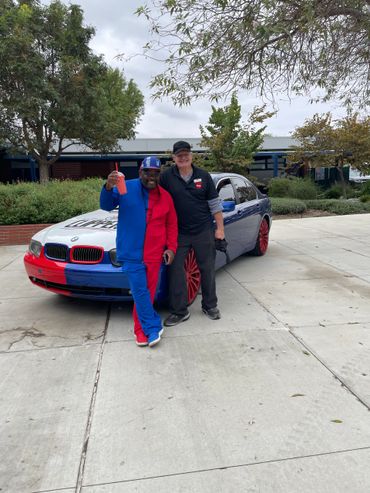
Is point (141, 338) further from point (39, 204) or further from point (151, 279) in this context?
point (39, 204)

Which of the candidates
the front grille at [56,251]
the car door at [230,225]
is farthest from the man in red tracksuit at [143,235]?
the car door at [230,225]

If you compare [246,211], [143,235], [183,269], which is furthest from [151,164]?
[246,211]

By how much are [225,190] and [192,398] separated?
3.65m

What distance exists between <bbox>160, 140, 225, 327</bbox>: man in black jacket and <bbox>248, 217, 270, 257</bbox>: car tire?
10.0 feet

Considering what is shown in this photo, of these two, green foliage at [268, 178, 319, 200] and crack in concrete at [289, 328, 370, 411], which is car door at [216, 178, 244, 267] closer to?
crack in concrete at [289, 328, 370, 411]

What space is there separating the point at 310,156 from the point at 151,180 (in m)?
17.8

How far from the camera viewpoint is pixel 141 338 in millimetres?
3736

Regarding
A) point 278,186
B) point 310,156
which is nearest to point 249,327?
point 278,186

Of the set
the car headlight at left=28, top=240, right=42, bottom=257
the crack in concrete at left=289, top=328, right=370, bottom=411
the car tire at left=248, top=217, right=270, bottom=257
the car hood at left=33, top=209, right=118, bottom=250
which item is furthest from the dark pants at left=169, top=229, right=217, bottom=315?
the car tire at left=248, top=217, right=270, bottom=257

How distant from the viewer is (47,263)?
4.37 meters

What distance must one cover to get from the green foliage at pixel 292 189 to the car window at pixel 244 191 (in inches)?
446

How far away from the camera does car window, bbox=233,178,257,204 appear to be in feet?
21.1

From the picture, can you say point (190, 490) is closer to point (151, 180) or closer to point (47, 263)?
point (151, 180)

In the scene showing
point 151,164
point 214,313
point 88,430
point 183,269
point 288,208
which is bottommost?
point 88,430
